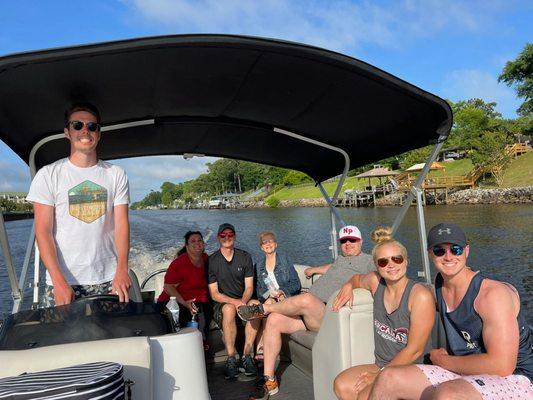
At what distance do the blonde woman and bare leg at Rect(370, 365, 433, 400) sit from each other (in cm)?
19

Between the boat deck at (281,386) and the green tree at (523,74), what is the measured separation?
42.5 m

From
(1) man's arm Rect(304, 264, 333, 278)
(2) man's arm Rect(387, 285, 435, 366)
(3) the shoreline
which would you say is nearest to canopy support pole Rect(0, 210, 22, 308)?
(2) man's arm Rect(387, 285, 435, 366)

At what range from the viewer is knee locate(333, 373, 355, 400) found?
2.47 m

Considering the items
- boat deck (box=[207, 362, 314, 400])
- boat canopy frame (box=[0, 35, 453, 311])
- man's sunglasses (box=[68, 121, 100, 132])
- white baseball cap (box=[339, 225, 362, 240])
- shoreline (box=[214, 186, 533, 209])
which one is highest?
shoreline (box=[214, 186, 533, 209])

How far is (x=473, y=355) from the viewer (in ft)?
6.74

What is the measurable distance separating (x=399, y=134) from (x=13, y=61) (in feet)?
9.71

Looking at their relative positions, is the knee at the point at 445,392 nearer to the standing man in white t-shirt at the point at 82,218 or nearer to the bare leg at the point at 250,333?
the standing man in white t-shirt at the point at 82,218

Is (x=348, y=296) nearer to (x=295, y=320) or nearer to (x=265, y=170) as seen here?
(x=295, y=320)

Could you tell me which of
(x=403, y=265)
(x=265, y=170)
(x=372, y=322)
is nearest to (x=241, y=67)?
(x=403, y=265)

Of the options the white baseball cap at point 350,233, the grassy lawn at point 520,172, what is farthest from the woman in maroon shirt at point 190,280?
the grassy lawn at point 520,172

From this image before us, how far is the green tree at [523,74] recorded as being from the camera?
38.5 m

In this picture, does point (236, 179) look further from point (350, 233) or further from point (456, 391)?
point (456, 391)

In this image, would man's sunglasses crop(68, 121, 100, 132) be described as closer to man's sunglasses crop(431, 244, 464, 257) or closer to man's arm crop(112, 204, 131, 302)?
man's arm crop(112, 204, 131, 302)

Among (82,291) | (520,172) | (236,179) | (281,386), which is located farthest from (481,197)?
(236,179)
